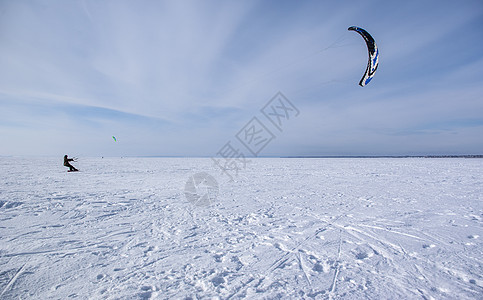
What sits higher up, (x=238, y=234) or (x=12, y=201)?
(x=12, y=201)

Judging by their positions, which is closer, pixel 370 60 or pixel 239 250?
pixel 239 250

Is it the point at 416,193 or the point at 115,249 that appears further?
the point at 416,193

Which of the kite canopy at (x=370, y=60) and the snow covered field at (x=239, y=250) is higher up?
the kite canopy at (x=370, y=60)

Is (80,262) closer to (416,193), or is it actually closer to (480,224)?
(480,224)

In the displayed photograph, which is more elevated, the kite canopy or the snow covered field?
the kite canopy

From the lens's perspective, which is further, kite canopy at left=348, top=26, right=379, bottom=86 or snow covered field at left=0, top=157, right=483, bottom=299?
kite canopy at left=348, top=26, right=379, bottom=86

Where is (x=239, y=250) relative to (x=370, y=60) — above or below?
below

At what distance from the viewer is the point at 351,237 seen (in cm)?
385

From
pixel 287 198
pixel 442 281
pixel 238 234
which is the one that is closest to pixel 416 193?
pixel 287 198

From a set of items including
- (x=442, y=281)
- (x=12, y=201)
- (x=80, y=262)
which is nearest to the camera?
(x=442, y=281)

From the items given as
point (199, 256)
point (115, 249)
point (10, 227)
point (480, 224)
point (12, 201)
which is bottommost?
point (480, 224)

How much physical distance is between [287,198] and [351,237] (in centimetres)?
322

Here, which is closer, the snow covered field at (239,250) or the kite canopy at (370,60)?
the snow covered field at (239,250)

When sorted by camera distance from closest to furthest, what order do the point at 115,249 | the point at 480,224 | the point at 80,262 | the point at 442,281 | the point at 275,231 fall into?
the point at 442,281, the point at 80,262, the point at 115,249, the point at 275,231, the point at 480,224
